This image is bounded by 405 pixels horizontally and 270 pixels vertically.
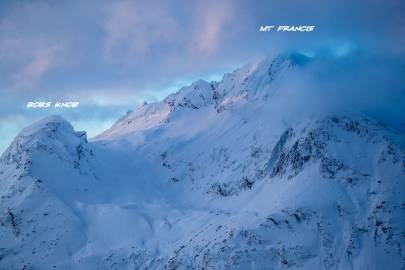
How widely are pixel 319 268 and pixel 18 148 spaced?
370 ft

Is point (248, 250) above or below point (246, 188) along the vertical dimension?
below

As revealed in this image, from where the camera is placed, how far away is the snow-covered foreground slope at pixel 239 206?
136625 mm

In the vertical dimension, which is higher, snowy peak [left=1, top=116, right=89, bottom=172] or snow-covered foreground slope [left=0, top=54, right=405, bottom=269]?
snowy peak [left=1, top=116, right=89, bottom=172]

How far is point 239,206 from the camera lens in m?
165

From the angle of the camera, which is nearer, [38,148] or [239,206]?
[239,206]

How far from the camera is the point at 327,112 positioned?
17550cm

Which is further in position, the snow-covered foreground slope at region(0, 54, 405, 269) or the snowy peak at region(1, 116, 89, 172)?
the snowy peak at region(1, 116, 89, 172)

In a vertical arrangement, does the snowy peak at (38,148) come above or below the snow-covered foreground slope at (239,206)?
above

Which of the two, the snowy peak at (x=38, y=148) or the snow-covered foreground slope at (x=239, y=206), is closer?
the snow-covered foreground slope at (x=239, y=206)

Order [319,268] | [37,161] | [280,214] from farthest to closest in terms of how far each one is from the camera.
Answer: [37,161] < [280,214] < [319,268]

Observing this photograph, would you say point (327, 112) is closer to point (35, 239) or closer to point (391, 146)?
point (391, 146)

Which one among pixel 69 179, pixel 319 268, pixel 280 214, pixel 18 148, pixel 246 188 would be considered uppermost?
pixel 18 148

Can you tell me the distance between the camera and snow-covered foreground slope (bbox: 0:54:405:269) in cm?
13662

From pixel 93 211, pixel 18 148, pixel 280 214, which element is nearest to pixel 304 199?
pixel 280 214
